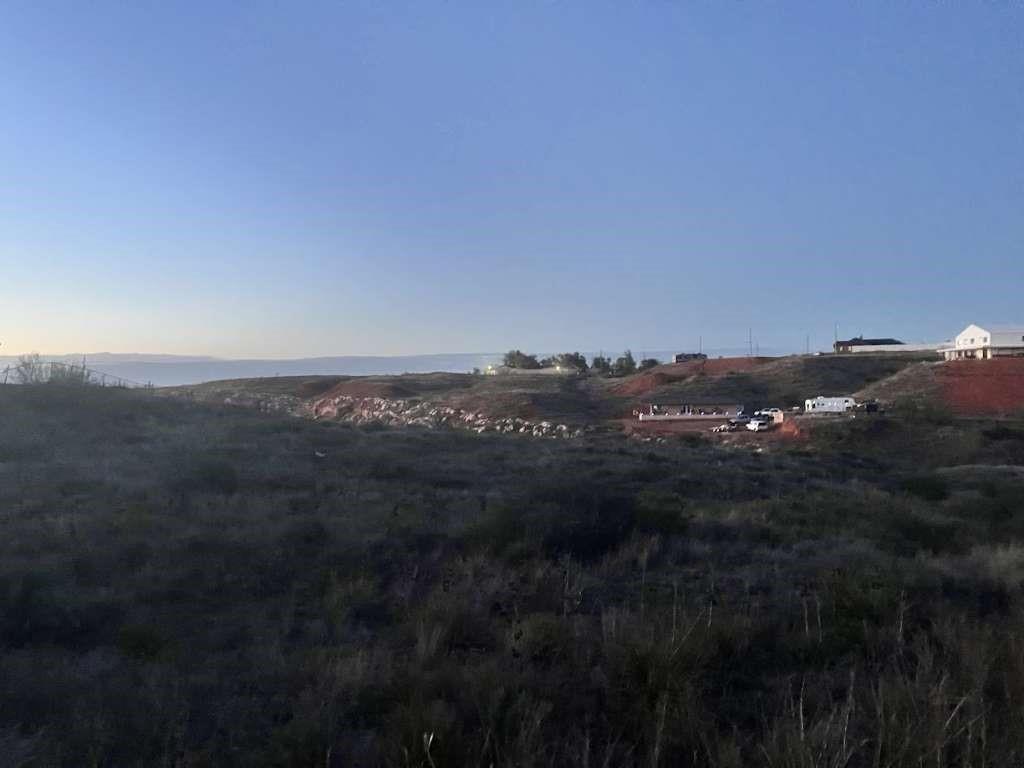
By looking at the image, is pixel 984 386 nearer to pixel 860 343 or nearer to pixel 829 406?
pixel 829 406

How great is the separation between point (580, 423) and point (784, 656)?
51861mm

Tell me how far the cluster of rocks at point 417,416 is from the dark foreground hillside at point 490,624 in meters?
31.0

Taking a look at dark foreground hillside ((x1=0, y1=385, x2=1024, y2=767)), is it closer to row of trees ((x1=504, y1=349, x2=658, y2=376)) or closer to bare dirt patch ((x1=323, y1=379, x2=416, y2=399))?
bare dirt patch ((x1=323, y1=379, x2=416, y2=399))

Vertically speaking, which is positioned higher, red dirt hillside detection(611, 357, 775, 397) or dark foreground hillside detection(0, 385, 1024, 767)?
red dirt hillside detection(611, 357, 775, 397)

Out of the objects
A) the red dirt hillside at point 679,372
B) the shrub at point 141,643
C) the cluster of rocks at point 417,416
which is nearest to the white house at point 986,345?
the red dirt hillside at point 679,372

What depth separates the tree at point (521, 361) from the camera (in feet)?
431

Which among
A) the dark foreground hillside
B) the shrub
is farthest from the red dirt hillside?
the shrub

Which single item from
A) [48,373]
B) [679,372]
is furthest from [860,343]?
[48,373]

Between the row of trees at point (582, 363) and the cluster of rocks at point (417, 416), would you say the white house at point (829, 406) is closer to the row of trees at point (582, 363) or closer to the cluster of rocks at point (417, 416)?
the cluster of rocks at point (417, 416)

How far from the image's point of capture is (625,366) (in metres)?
115

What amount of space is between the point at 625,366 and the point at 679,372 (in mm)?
20808

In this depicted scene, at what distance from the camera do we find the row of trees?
113256 millimetres

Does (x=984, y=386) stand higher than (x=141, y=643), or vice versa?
(x=984, y=386)

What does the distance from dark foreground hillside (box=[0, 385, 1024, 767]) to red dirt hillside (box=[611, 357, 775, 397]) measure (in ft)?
204
